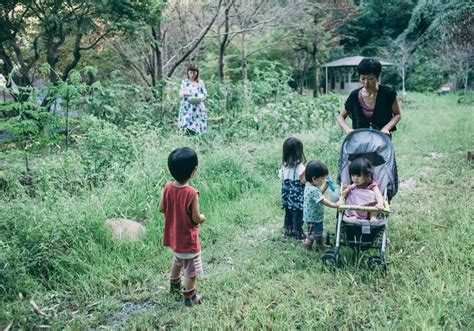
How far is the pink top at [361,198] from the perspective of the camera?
3.57 m

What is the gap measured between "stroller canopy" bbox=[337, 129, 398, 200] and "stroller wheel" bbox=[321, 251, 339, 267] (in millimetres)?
720

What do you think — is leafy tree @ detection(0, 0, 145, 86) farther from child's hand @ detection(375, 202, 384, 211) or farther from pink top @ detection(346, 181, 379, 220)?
child's hand @ detection(375, 202, 384, 211)

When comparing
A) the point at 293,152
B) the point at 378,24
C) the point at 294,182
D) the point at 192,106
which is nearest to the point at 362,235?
the point at 294,182

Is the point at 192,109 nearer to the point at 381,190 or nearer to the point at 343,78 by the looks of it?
the point at 381,190

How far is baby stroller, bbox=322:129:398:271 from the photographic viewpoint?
11.1 ft

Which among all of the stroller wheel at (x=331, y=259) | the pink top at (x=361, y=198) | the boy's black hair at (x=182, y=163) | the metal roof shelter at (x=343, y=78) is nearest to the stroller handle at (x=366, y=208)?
the pink top at (x=361, y=198)

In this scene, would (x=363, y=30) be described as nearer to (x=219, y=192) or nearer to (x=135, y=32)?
(x=135, y=32)

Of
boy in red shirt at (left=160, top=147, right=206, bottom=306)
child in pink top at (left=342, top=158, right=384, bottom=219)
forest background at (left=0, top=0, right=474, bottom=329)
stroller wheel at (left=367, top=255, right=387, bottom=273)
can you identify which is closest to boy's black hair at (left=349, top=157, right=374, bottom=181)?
child in pink top at (left=342, top=158, right=384, bottom=219)

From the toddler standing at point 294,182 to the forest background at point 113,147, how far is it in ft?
1.54

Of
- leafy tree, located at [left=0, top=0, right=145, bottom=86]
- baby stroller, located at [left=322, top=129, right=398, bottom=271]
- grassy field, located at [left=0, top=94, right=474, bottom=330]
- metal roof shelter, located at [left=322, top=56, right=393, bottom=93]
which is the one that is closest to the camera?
grassy field, located at [left=0, top=94, right=474, bottom=330]

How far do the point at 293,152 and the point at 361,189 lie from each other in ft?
2.67

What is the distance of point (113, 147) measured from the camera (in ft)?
17.8

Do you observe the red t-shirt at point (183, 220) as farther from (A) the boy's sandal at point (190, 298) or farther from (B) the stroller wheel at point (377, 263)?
(B) the stroller wheel at point (377, 263)

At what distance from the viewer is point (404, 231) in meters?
4.15
